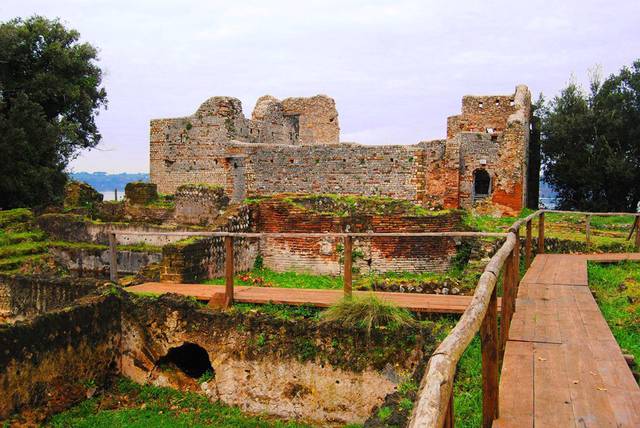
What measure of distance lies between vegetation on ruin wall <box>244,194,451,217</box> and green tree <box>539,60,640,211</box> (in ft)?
47.3

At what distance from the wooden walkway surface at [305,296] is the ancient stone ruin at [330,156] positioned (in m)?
6.29

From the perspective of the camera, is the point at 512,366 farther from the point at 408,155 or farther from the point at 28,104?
the point at 28,104

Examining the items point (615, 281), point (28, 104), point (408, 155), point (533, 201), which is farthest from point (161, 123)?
point (615, 281)

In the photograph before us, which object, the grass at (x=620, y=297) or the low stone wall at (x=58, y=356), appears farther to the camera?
the low stone wall at (x=58, y=356)

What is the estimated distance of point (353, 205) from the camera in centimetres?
1358

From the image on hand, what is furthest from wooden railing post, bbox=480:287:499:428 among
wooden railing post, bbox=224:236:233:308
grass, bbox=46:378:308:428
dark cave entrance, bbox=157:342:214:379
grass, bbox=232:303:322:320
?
dark cave entrance, bbox=157:342:214:379

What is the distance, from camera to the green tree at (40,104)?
24297 millimetres

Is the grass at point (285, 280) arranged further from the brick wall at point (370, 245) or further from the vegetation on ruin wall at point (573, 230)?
the vegetation on ruin wall at point (573, 230)

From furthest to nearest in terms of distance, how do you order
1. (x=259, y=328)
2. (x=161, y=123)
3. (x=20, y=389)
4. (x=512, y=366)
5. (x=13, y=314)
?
(x=161, y=123)
(x=13, y=314)
(x=259, y=328)
(x=20, y=389)
(x=512, y=366)

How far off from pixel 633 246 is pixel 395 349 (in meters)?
8.28

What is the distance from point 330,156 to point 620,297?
10.3 m

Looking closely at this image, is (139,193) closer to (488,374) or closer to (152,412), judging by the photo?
(152,412)

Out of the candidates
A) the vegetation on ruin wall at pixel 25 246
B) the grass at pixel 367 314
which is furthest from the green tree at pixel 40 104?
the grass at pixel 367 314

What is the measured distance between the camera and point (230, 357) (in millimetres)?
8312
